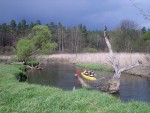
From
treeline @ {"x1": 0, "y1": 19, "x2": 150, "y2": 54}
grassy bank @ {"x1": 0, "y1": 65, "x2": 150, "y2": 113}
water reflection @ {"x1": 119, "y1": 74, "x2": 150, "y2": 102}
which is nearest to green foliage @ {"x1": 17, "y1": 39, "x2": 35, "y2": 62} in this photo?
treeline @ {"x1": 0, "y1": 19, "x2": 150, "y2": 54}

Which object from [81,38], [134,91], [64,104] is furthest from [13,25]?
[64,104]

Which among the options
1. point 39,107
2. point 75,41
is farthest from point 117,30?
point 39,107

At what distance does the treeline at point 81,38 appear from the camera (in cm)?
5016

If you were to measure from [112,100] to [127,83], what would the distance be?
512 inches

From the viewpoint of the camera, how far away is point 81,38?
7600 centimetres

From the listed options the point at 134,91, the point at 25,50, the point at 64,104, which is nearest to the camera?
the point at 64,104

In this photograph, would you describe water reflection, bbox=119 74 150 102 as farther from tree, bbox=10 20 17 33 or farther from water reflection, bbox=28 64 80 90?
Answer: tree, bbox=10 20 17 33

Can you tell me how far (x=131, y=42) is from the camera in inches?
1973

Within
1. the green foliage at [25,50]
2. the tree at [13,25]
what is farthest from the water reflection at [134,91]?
the tree at [13,25]

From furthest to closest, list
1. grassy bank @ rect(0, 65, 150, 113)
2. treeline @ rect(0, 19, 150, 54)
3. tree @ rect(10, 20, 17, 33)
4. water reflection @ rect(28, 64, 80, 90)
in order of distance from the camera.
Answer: tree @ rect(10, 20, 17, 33) → treeline @ rect(0, 19, 150, 54) → water reflection @ rect(28, 64, 80, 90) → grassy bank @ rect(0, 65, 150, 113)

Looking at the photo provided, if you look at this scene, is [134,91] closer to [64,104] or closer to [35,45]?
[64,104]

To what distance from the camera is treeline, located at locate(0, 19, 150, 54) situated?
5016 cm

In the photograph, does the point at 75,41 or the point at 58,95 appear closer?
the point at 58,95

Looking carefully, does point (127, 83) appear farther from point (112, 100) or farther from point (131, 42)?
point (131, 42)
